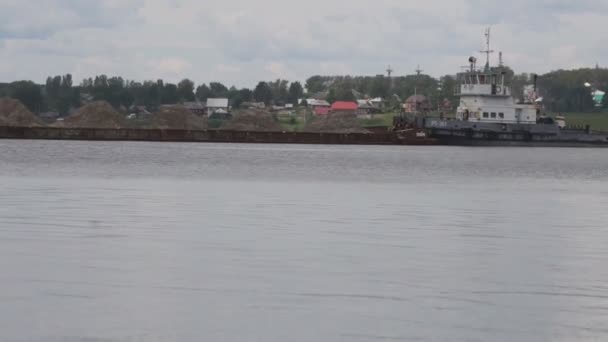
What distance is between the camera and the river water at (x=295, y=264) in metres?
14.5

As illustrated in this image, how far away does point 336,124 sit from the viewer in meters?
138

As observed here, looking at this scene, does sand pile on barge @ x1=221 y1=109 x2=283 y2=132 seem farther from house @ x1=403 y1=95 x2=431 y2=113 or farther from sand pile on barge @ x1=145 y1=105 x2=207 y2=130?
house @ x1=403 y1=95 x2=431 y2=113

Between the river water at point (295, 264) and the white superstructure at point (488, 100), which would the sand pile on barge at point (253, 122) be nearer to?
the white superstructure at point (488, 100)

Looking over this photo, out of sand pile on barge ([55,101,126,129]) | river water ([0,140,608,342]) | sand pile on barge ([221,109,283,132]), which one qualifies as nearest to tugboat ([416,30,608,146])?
sand pile on barge ([221,109,283,132])

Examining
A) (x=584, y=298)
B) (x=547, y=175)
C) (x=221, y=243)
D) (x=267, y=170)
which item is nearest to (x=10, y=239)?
(x=221, y=243)

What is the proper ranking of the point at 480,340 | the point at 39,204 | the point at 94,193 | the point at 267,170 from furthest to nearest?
the point at 267,170 < the point at 94,193 < the point at 39,204 < the point at 480,340

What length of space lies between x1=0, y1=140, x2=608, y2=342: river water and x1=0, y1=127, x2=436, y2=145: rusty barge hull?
6183 centimetres

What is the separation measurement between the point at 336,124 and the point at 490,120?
154 feet

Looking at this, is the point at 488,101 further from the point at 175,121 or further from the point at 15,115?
the point at 15,115

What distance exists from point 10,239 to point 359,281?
7849 millimetres

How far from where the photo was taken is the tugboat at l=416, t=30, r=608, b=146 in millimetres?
91312

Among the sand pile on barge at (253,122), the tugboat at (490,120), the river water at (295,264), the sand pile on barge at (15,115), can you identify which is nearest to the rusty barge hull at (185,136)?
the tugboat at (490,120)

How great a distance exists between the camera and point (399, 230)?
25547 millimetres

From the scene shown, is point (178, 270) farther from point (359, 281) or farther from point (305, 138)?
point (305, 138)
